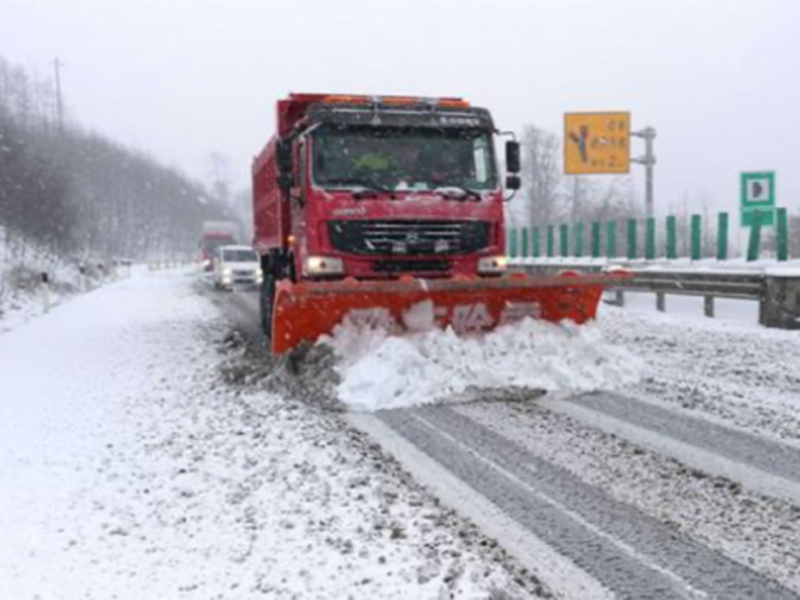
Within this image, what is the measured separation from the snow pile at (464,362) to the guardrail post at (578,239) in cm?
1767

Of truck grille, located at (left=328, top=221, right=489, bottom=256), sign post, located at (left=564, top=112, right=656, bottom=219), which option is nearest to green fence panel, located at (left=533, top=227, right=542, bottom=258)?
sign post, located at (left=564, top=112, right=656, bottom=219)

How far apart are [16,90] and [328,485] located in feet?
329

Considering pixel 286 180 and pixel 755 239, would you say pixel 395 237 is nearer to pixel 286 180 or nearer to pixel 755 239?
pixel 286 180

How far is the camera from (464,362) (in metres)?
6.88

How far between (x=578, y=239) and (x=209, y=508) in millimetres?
22618

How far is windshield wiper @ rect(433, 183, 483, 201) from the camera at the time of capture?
813 centimetres

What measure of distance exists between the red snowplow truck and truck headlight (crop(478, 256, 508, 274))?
0.5 inches

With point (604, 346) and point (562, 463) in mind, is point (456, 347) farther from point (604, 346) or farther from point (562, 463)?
point (562, 463)

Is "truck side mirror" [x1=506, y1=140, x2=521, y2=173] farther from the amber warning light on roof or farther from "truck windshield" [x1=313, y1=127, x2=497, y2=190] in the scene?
the amber warning light on roof

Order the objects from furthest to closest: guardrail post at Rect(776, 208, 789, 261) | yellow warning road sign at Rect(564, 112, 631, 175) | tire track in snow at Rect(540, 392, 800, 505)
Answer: yellow warning road sign at Rect(564, 112, 631, 175)
guardrail post at Rect(776, 208, 789, 261)
tire track in snow at Rect(540, 392, 800, 505)

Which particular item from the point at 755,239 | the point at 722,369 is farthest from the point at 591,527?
the point at 755,239

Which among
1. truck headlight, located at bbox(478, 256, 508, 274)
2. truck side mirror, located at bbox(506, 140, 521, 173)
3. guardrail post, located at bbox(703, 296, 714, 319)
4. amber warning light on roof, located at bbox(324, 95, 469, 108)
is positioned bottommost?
guardrail post, located at bbox(703, 296, 714, 319)

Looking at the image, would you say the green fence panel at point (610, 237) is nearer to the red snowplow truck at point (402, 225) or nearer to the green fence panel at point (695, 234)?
the green fence panel at point (695, 234)

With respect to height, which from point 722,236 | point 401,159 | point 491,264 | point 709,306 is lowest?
point 709,306
